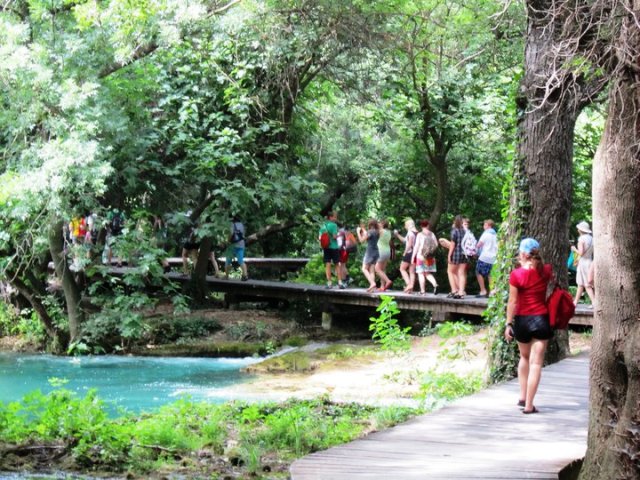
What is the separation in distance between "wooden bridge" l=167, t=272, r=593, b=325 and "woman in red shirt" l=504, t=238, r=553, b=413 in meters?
9.09

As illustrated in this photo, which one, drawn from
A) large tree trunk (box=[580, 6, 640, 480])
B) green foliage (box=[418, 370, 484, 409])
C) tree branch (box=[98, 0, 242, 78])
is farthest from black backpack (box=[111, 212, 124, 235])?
→ large tree trunk (box=[580, 6, 640, 480])

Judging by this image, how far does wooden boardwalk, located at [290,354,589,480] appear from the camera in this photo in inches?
253

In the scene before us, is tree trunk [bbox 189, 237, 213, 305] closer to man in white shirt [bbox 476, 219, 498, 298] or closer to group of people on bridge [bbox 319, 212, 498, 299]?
group of people on bridge [bbox 319, 212, 498, 299]

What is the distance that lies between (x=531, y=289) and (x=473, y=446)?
1.74 meters

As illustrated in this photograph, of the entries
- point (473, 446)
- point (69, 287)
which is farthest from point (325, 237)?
point (473, 446)

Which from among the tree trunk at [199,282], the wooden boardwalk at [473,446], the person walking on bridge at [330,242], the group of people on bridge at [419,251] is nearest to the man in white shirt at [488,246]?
the group of people on bridge at [419,251]

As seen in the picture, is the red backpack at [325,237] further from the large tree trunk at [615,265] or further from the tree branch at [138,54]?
the large tree trunk at [615,265]

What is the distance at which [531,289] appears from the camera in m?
8.40

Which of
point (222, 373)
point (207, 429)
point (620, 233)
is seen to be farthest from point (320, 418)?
point (222, 373)

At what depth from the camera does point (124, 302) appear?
787 inches

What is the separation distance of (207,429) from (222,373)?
8.31 m

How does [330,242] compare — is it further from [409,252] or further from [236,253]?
[236,253]

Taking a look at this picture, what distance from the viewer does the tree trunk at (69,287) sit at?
20.6m

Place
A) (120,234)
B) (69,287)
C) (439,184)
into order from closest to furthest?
1. (69,287)
2. (120,234)
3. (439,184)
